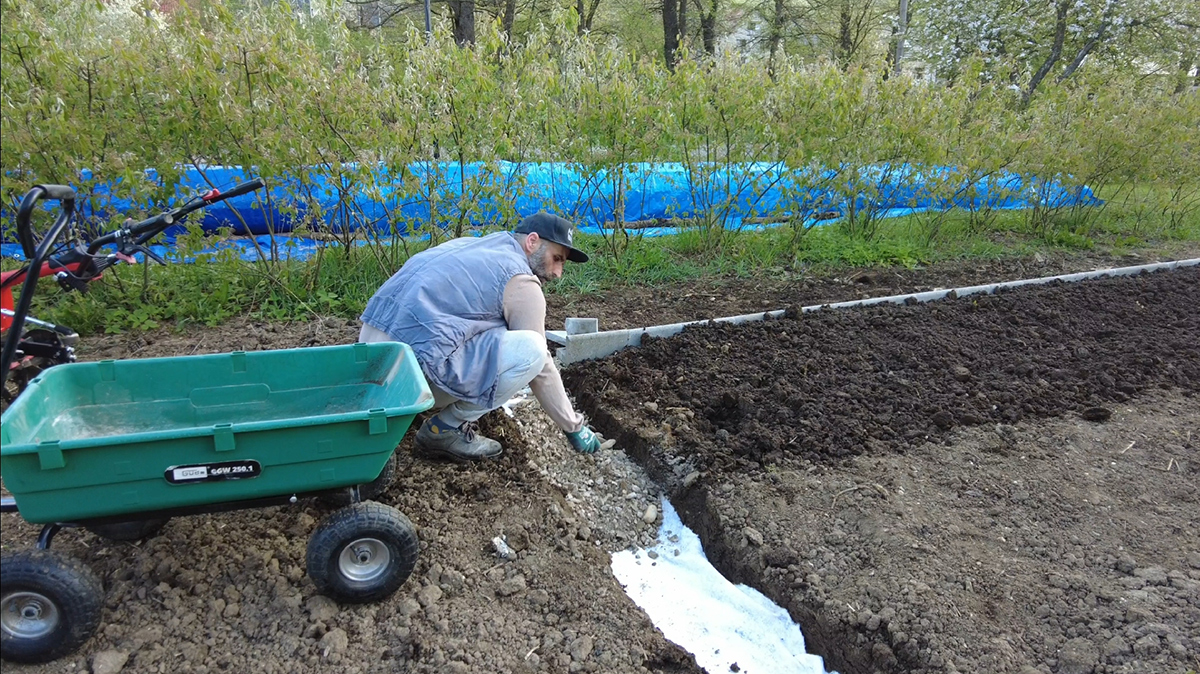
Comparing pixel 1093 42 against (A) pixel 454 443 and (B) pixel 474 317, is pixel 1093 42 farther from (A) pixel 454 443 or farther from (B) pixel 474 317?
(A) pixel 454 443

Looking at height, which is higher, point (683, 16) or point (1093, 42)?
point (683, 16)

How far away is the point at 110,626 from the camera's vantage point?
7.71ft

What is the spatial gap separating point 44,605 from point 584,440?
2222 millimetres

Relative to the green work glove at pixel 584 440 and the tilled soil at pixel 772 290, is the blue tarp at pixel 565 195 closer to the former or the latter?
the tilled soil at pixel 772 290

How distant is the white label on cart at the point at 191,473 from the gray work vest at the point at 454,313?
101 cm

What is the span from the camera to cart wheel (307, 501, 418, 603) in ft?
7.96

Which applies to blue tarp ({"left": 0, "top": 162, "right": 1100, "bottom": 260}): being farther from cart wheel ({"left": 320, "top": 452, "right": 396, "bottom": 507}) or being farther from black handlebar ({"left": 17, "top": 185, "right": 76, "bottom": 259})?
cart wheel ({"left": 320, "top": 452, "right": 396, "bottom": 507})

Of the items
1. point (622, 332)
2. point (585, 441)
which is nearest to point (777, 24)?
point (622, 332)

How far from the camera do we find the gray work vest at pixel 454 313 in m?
3.07

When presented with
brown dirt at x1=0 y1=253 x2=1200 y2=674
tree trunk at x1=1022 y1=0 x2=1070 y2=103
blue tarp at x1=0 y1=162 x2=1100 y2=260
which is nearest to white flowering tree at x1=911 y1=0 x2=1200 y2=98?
tree trunk at x1=1022 y1=0 x2=1070 y2=103

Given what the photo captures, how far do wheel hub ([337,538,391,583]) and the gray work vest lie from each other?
30.4 inches

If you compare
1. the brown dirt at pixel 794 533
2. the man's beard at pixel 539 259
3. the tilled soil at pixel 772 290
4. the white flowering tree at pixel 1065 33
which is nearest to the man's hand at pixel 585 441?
the brown dirt at pixel 794 533

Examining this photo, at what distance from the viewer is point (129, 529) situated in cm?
248

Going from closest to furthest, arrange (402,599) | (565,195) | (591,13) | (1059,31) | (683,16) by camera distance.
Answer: (402,599), (565,195), (1059,31), (683,16), (591,13)
